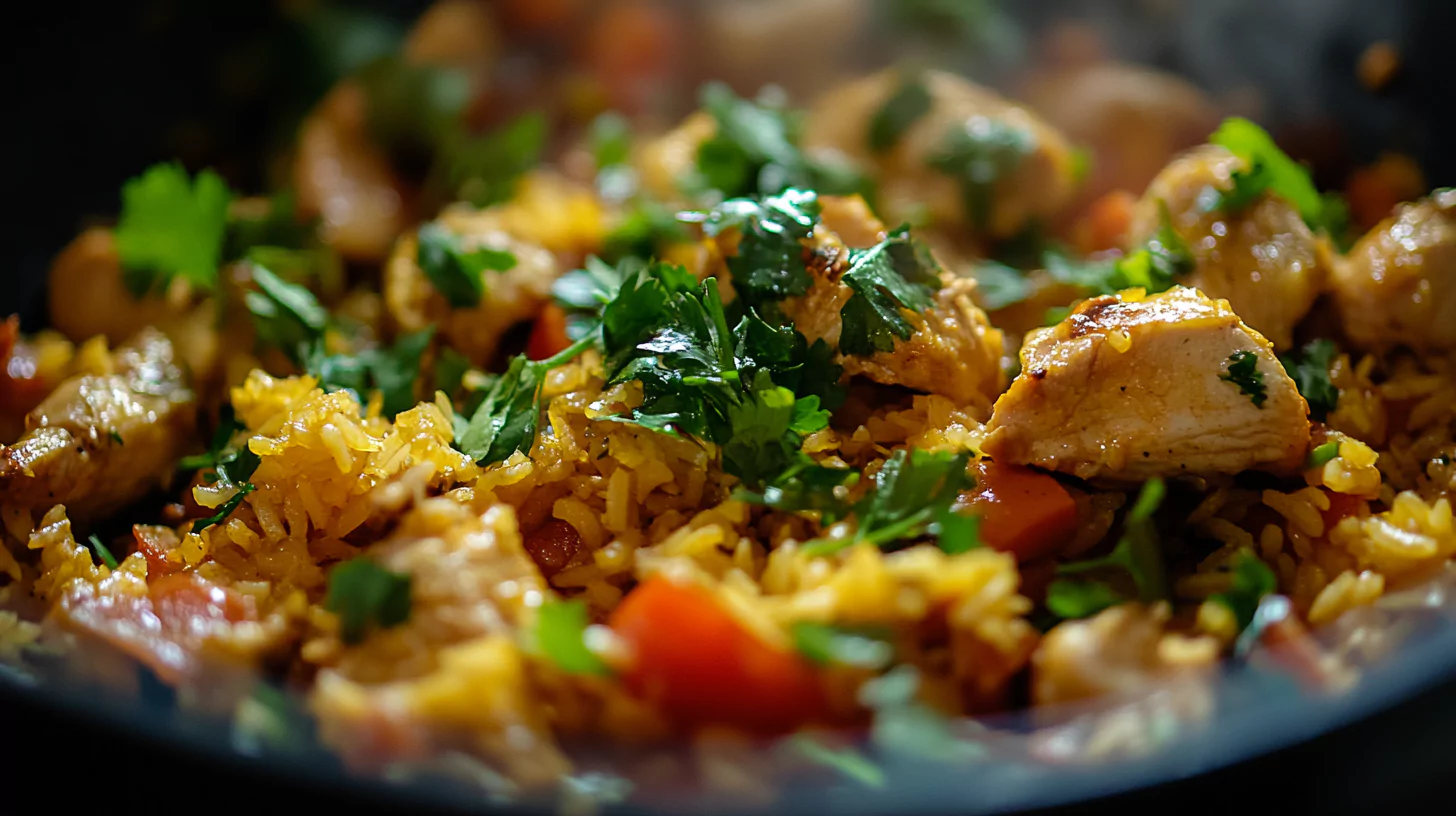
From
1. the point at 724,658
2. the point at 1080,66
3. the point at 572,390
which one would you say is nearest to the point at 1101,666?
the point at 724,658

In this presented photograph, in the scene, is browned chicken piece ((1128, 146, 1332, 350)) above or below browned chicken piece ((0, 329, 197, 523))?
above

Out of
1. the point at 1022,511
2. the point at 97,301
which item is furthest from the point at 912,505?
the point at 97,301

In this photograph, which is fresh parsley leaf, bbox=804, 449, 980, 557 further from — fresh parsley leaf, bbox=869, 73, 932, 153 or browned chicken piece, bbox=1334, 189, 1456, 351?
fresh parsley leaf, bbox=869, 73, 932, 153

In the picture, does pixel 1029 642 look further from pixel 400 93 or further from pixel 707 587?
pixel 400 93

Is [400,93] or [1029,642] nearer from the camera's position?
[1029,642]

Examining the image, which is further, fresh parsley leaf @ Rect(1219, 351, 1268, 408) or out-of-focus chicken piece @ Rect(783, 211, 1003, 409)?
out-of-focus chicken piece @ Rect(783, 211, 1003, 409)

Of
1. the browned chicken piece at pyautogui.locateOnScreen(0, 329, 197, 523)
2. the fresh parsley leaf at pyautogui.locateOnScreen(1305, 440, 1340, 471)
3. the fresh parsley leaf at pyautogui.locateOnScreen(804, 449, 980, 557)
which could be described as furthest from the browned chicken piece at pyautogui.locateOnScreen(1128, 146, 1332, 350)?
the browned chicken piece at pyautogui.locateOnScreen(0, 329, 197, 523)

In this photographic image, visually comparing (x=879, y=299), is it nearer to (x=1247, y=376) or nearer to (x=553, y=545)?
(x=1247, y=376)

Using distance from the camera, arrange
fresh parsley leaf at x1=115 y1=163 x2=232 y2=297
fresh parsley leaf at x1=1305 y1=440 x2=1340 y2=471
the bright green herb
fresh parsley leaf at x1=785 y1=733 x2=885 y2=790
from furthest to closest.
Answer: fresh parsley leaf at x1=115 y1=163 x2=232 y2=297, fresh parsley leaf at x1=1305 y1=440 x2=1340 y2=471, the bright green herb, fresh parsley leaf at x1=785 y1=733 x2=885 y2=790

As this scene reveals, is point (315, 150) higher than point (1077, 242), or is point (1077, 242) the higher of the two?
point (315, 150)
